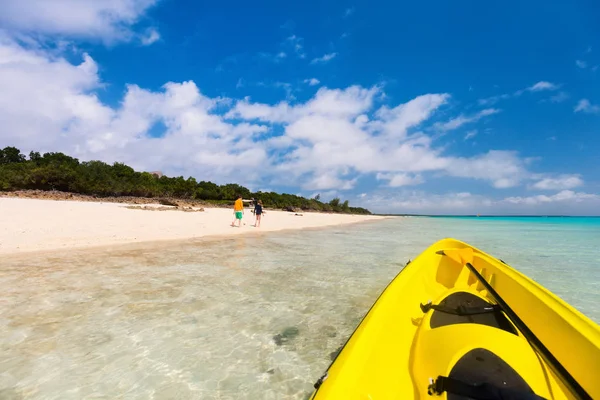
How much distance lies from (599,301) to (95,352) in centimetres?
938

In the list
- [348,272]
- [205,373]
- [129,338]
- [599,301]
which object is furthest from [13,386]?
[599,301]

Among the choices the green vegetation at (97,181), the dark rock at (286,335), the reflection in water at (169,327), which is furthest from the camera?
the green vegetation at (97,181)

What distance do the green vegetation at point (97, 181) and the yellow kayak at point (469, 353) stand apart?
43.7 meters

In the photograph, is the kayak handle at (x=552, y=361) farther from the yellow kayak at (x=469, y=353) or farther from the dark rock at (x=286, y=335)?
the dark rock at (x=286, y=335)

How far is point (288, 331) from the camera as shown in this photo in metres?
4.46

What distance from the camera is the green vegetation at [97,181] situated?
34344mm

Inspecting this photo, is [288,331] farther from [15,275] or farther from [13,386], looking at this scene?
[15,275]

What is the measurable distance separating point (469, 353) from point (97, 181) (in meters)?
45.9

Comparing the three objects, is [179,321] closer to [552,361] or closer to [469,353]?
[469,353]

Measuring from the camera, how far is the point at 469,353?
2.03 metres

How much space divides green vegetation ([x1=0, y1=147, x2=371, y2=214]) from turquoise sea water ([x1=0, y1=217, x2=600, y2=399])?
34052 millimetres

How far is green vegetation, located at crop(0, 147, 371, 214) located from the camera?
3434 cm

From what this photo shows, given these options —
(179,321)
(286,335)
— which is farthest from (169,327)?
(286,335)

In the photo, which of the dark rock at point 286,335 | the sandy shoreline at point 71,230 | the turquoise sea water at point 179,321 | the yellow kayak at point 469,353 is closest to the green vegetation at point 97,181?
the sandy shoreline at point 71,230
